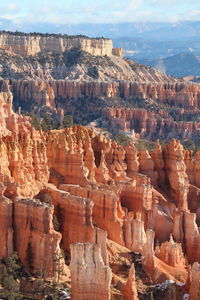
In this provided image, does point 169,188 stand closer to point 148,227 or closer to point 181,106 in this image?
point 148,227

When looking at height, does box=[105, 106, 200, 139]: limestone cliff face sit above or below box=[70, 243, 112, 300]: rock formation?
above

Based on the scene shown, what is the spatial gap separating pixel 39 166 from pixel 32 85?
104m

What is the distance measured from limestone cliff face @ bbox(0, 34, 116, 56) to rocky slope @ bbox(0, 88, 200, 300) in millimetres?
117731

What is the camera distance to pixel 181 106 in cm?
16912

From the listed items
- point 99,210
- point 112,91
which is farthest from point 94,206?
point 112,91

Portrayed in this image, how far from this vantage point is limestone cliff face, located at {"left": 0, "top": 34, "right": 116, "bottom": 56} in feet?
605

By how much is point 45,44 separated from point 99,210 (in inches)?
5548

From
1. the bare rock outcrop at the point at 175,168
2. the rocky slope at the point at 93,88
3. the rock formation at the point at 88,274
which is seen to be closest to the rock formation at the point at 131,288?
the rock formation at the point at 88,274

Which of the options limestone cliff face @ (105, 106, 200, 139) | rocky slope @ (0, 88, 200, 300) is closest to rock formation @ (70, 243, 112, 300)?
rocky slope @ (0, 88, 200, 300)

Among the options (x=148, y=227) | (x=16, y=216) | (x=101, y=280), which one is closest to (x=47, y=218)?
(x=16, y=216)

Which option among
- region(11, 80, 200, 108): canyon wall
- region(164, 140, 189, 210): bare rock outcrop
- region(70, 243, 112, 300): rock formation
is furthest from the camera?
region(11, 80, 200, 108): canyon wall

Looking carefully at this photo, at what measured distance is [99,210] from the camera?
5338 centimetres

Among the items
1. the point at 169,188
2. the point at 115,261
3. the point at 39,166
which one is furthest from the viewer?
the point at 169,188

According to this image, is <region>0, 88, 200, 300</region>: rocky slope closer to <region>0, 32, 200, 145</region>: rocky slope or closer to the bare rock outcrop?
the bare rock outcrop
